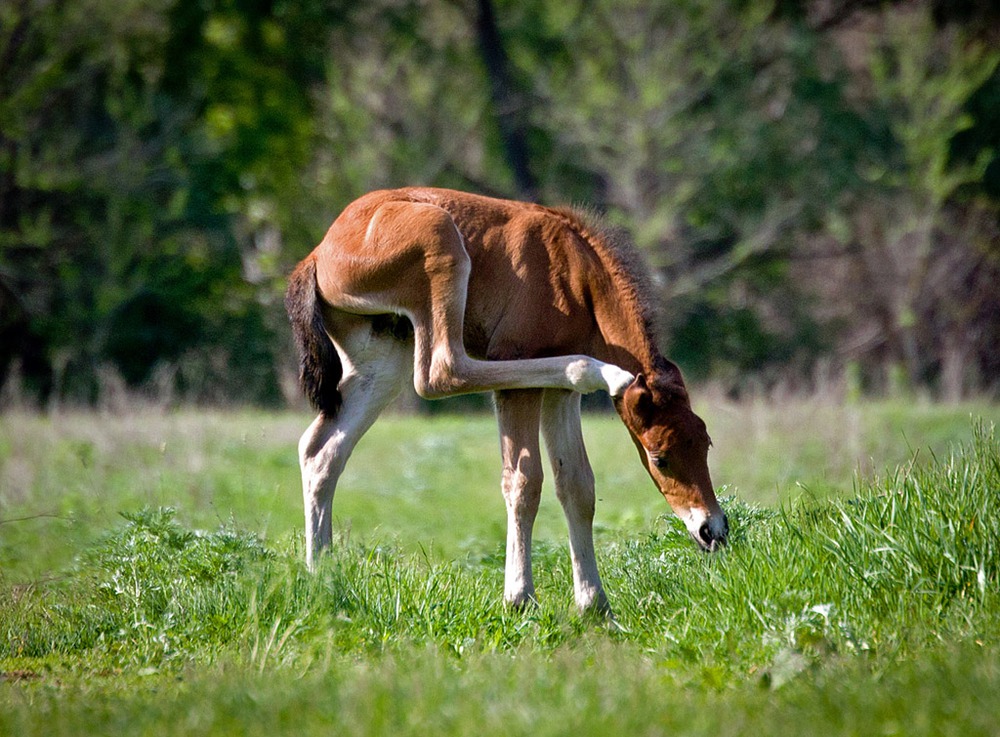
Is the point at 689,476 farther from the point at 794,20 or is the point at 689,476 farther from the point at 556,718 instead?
the point at 794,20

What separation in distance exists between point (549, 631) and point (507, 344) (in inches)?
60.5

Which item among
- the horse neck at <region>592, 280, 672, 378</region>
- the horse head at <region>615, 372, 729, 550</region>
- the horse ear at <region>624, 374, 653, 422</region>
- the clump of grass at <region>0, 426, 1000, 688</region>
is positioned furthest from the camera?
the horse neck at <region>592, 280, 672, 378</region>

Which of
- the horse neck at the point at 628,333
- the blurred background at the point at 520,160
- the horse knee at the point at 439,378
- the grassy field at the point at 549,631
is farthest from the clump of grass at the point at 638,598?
the blurred background at the point at 520,160

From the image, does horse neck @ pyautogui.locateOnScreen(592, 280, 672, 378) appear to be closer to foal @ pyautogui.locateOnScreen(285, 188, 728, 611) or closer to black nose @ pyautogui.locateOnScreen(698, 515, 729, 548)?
foal @ pyautogui.locateOnScreen(285, 188, 728, 611)

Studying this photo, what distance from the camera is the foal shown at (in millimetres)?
6125

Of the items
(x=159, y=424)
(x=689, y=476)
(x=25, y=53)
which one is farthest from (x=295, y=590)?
(x=25, y=53)

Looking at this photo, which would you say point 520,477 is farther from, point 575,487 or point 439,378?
point 439,378

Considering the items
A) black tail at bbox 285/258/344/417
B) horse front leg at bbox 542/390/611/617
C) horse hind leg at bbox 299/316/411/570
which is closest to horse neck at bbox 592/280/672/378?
horse front leg at bbox 542/390/611/617

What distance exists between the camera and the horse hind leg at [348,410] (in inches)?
256

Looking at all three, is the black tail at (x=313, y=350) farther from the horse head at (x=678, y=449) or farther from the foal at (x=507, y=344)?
the horse head at (x=678, y=449)

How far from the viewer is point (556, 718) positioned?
405cm

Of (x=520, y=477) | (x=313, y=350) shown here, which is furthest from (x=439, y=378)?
(x=313, y=350)

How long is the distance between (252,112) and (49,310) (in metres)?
6.56

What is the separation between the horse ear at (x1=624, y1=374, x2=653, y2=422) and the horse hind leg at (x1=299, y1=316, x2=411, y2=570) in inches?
55.1
